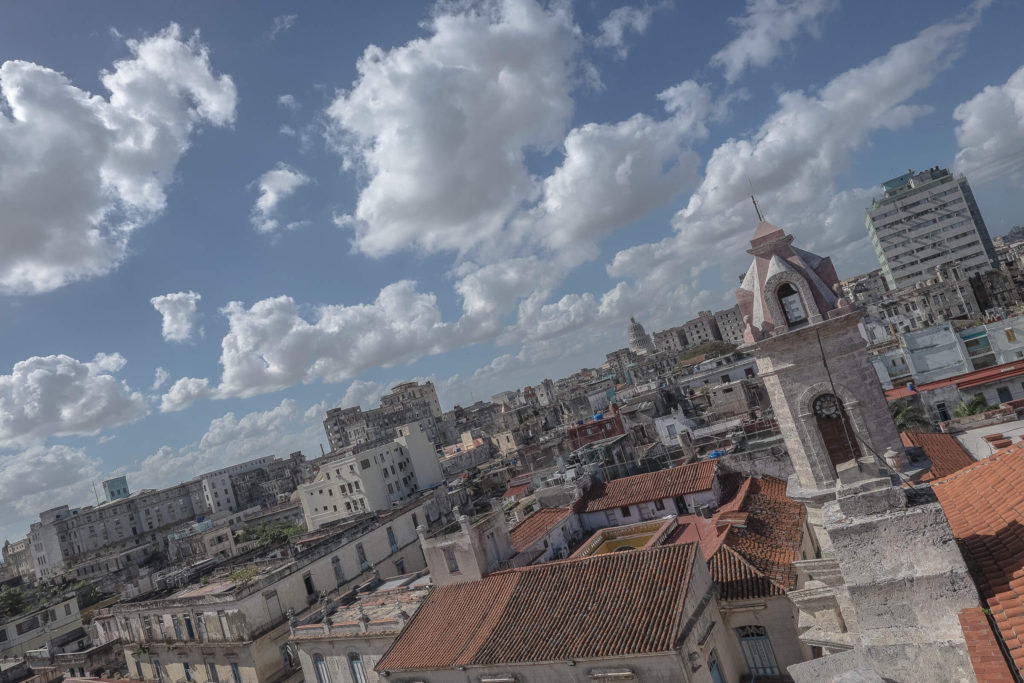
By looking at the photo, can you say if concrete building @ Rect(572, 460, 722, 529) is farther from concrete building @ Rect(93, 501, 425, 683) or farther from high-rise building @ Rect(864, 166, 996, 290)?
high-rise building @ Rect(864, 166, 996, 290)

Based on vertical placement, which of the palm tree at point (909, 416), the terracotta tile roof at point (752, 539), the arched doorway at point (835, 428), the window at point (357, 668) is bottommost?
the palm tree at point (909, 416)

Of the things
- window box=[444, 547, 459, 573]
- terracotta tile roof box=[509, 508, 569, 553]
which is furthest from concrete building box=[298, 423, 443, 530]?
window box=[444, 547, 459, 573]

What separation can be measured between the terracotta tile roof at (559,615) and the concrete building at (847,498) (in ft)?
15.0

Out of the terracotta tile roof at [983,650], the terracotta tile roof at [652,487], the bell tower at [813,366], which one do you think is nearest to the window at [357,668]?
the terracotta tile roof at [652,487]

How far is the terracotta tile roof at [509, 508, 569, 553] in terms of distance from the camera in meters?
25.9

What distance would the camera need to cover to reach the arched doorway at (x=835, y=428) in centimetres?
1322

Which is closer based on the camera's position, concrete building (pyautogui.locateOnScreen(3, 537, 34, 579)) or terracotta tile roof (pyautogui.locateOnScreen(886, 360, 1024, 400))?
terracotta tile roof (pyautogui.locateOnScreen(886, 360, 1024, 400))

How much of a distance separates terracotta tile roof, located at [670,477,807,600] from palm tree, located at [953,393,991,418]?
17.5 metres

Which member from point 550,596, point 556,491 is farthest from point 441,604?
point 556,491

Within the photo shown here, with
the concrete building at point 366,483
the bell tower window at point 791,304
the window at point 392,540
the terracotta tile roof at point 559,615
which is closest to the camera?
the bell tower window at point 791,304

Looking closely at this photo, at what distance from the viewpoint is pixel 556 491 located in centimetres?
3278

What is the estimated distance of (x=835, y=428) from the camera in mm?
13539

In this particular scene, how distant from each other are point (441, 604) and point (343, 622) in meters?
5.44

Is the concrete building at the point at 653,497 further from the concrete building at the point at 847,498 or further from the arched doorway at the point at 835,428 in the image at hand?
the arched doorway at the point at 835,428
